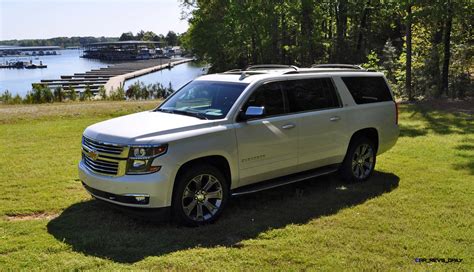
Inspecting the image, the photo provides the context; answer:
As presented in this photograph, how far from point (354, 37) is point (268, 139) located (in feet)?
120

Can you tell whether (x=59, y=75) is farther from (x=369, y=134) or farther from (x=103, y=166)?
(x=103, y=166)

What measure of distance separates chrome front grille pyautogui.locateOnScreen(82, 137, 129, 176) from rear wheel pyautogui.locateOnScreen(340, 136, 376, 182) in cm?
373

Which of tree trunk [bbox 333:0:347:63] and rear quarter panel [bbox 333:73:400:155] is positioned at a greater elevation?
tree trunk [bbox 333:0:347:63]

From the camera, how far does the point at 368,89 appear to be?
768cm

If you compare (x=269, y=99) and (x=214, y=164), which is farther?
(x=269, y=99)

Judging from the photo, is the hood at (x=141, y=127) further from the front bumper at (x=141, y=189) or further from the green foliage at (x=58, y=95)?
the green foliage at (x=58, y=95)

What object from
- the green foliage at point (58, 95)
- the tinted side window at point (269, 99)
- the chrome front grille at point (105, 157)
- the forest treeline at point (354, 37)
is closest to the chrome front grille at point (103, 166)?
the chrome front grille at point (105, 157)

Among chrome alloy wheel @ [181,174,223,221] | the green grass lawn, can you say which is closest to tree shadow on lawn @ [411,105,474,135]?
the green grass lawn

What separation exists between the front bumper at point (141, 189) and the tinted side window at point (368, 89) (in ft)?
11.9

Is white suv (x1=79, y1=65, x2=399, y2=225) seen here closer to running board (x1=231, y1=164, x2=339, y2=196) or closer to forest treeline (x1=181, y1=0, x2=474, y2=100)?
running board (x1=231, y1=164, x2=339, y2=196)

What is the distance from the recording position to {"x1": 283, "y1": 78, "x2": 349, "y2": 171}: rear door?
6.54 m

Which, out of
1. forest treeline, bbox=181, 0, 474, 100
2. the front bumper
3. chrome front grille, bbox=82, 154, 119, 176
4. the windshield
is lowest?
the front bumper

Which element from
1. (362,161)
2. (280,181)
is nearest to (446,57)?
(362,161)

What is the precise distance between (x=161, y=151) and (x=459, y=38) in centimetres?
2200
